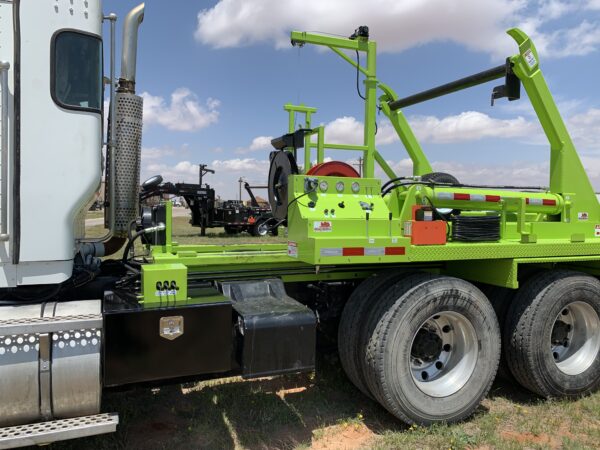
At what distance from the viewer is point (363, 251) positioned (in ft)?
11.3

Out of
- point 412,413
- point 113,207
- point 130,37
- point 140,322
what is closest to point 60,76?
point 130,37

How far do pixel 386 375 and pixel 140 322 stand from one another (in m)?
1.73

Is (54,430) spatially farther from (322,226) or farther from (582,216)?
(582,216)

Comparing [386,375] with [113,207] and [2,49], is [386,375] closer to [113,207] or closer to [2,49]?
[113,207]

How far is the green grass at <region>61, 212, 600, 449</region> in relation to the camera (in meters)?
3.48

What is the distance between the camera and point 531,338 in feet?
13.1

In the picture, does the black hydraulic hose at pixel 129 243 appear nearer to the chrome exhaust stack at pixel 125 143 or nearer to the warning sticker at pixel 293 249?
the chrome exhaust stack at pixel 125 143

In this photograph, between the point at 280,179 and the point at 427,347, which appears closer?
the point at 427,347

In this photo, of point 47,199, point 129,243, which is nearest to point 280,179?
point 129,243

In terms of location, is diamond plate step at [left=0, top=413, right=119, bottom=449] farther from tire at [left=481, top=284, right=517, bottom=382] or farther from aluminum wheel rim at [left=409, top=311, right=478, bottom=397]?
tire at [left=481, top=284, right=517, bottom=382]

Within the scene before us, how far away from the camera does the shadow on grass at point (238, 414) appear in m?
3.47

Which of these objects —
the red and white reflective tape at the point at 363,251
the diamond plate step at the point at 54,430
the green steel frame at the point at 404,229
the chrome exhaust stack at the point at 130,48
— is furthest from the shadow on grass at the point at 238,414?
the chrome exhaust stack at the point at 130,48

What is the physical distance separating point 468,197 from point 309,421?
2240mm

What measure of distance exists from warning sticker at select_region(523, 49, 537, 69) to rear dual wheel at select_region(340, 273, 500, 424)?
2.12 metres
